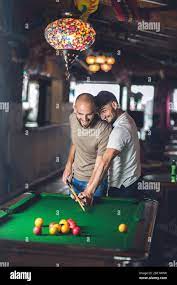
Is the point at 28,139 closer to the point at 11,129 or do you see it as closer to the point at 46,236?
the point at 11,129

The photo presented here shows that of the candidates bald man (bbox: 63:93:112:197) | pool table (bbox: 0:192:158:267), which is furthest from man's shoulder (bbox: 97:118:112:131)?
pool table (bbox: 0:192:158:267)

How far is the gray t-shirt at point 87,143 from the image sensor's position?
3.81 meters

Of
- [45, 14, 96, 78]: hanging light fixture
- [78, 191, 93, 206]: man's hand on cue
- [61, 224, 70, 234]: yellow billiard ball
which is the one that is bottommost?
[61, 224, 70, 234]: yellow billiard ball

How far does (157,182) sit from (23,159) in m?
2.60

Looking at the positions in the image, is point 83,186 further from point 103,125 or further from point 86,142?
point 103,125

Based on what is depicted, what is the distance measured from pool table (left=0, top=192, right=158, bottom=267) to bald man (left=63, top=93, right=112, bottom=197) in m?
0.60

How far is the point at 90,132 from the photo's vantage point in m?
3.91

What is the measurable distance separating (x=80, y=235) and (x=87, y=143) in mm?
1577

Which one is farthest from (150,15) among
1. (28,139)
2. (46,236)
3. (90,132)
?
(46,236)

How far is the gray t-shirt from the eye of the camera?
12.5 feet

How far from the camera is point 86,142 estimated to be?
3.97 metres

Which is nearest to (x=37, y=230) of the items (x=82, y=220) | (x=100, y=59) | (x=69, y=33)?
(x=82, y=220)

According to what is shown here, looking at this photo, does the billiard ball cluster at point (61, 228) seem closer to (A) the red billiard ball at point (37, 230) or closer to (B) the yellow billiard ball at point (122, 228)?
(A) the red billiard ball at point (37, 230)

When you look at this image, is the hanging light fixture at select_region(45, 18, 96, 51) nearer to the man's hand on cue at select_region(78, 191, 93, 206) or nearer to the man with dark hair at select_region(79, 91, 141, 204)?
the man with dark hair at select_region(79, 91, 141, 204)
